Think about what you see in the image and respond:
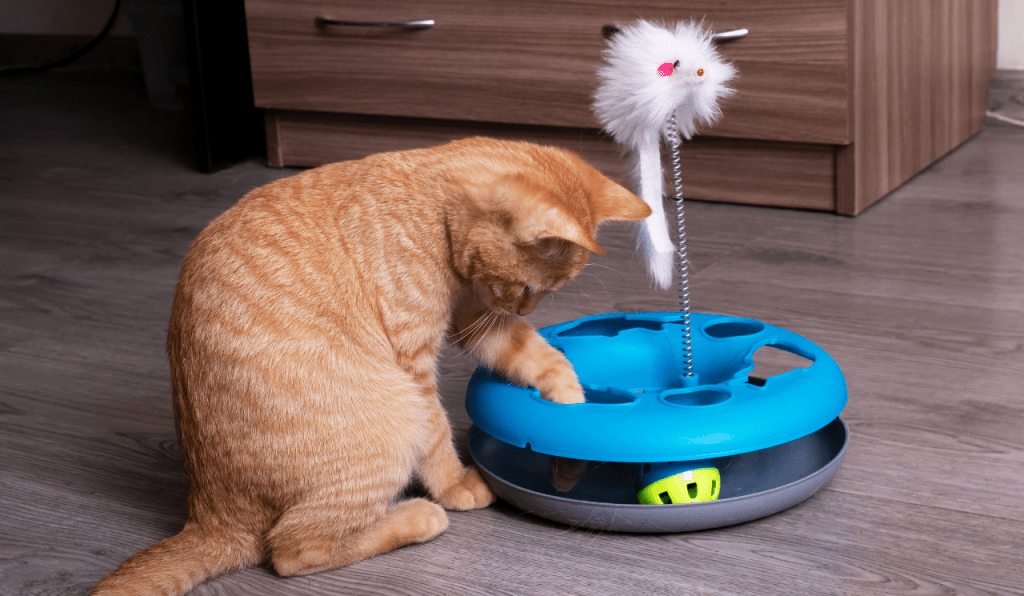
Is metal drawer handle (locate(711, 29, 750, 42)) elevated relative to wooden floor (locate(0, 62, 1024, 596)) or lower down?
elevated

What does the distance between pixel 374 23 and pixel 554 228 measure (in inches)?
72.4

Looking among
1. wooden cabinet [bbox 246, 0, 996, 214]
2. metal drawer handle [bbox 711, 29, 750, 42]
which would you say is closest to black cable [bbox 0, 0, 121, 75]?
wooden cabinet [bbox 246, 0, 996, 214]

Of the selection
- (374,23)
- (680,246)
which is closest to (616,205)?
(680,246)

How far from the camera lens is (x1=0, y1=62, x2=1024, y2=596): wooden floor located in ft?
3.29

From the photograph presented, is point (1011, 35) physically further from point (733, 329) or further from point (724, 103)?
point (733, 329)

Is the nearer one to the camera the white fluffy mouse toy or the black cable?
the white fluffy mouse toy

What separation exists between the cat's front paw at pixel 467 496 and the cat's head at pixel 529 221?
22 centimetres

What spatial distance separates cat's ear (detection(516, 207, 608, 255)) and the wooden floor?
0.35 metres

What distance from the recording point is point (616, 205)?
106 centimetres

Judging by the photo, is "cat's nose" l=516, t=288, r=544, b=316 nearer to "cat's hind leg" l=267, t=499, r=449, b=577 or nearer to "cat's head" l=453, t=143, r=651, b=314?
"cat's head" l=453, t=143, r=651, b=314

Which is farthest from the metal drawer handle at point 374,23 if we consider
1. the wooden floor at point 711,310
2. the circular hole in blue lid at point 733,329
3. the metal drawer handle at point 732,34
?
the circular hole in blue lid at point 733,329

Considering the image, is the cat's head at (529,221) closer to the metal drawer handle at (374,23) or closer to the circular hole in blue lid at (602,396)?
the circular hole in blue lid at (602,396)

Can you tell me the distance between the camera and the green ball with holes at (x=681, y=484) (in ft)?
3.41

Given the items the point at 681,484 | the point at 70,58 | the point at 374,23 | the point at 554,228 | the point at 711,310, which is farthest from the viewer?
the point at 70,58
